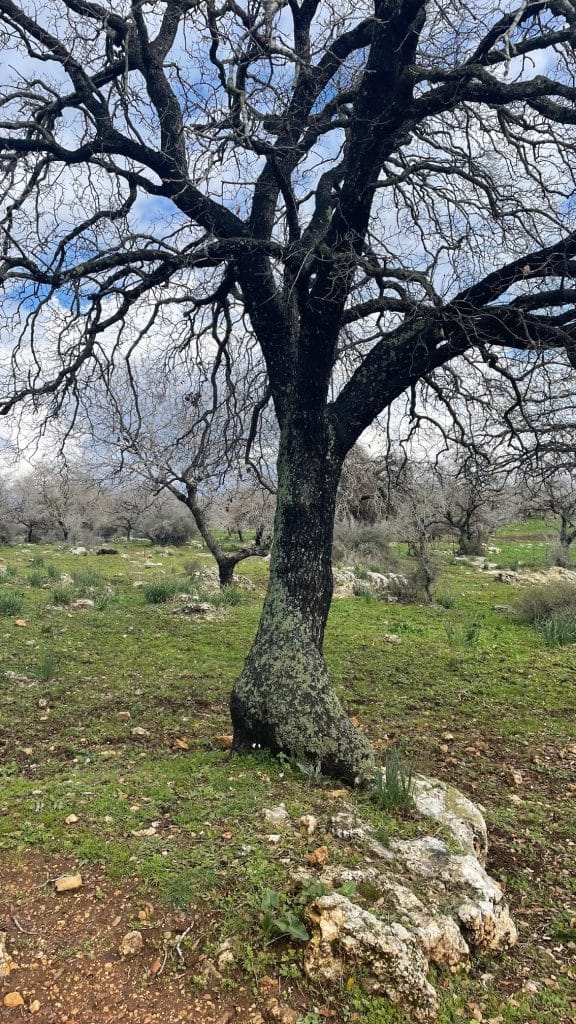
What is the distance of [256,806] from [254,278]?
165 inches

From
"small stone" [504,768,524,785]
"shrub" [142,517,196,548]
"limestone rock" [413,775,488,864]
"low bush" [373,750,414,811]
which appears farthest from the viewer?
"shrub" [142,517,196,548]

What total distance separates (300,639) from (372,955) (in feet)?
7.48

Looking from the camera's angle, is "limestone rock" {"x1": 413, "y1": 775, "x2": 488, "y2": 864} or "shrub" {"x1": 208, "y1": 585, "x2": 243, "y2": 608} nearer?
"limestone rock" {"x1": 413, "y1": 775, "x2": 488, "y2": 864}

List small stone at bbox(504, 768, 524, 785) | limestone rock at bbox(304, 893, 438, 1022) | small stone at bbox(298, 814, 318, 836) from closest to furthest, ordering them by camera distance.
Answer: limestone rock at bbox(304, 893, 438, 1022)
small stone at bbox(298, 814, 318, 836)
small stone at bbox(504, 768, 524, 785)

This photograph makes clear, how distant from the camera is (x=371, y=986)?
7.41ft

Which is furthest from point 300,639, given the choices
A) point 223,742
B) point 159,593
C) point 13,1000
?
point 159,593

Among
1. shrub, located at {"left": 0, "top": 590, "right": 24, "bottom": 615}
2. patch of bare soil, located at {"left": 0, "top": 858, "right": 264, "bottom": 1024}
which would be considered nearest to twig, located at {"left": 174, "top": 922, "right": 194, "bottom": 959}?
patch of bare soil, located at {"left": 0, "top": 858, "right": 264, "bottom": 1024}

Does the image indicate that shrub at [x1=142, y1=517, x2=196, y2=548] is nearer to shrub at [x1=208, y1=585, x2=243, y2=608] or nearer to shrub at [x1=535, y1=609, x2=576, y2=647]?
shrub at [x1=208, y1=585, x2=243, y2=608]

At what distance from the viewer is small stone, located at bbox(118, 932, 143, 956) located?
7.72ft

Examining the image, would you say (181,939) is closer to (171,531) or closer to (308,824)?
(308,824)

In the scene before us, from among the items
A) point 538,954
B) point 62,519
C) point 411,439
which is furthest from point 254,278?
point 62,519

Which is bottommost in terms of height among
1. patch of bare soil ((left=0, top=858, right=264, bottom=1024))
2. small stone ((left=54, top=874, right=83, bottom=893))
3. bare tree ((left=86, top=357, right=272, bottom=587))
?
patch of bare soil ((left=0, top=858, right=264, bottom=1024))

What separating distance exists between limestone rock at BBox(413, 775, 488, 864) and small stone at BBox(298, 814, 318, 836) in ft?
2.40

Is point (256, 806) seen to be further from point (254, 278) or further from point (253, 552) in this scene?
point (253, 552)
